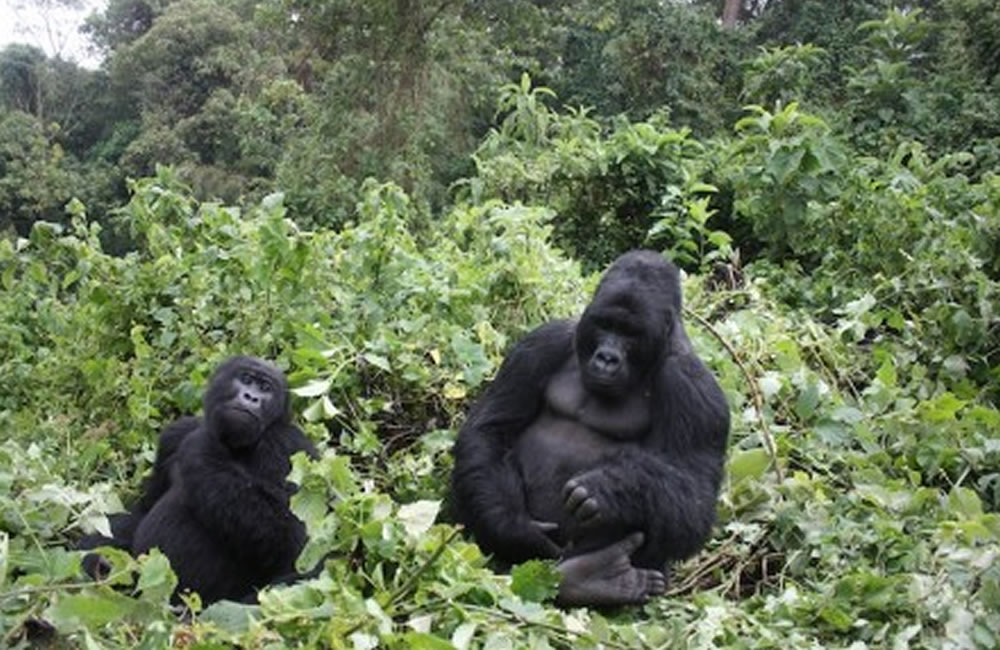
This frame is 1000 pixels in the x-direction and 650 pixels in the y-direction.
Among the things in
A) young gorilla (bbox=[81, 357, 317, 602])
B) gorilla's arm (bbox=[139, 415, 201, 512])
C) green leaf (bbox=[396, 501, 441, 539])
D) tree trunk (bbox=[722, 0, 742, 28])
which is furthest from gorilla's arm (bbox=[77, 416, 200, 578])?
tree trunk (bbox=[722, 0, 742, 28])

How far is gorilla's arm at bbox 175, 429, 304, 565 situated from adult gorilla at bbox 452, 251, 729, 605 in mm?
562

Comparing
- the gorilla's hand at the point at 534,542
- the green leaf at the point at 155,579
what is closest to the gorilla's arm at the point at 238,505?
the gorilla's hand at the point at 534,542

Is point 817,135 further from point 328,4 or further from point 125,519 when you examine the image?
point 328,4

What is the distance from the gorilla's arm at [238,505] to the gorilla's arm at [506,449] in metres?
0.56

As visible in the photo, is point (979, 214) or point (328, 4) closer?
point (979, 214)

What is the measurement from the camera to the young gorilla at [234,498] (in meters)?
4.00

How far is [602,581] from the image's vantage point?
3754 mm

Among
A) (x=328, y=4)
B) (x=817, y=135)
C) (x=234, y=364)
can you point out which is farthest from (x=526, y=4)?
(x=234, y=364)

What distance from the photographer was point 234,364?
4.25 metres

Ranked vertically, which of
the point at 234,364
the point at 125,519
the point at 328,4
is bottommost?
the point at 125,519

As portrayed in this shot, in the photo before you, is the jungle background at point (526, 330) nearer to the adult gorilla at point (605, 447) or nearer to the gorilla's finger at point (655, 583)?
the gorilla's finger at point (655, 583)

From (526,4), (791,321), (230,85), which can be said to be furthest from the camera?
(230,85)

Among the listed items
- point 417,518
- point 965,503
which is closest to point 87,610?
point 417,518

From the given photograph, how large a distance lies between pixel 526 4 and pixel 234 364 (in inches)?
542
